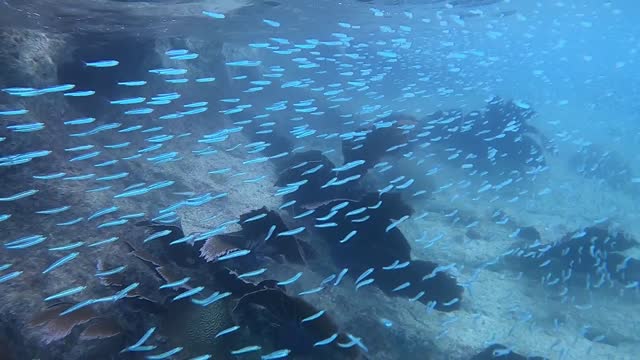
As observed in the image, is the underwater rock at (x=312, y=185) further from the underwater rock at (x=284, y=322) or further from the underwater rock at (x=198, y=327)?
the underwater rock at (x=198, y=327)

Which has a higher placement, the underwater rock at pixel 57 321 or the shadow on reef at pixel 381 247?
the underwater rock at pixel 57 321

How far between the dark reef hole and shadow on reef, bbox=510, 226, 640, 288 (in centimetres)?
1533

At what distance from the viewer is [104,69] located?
14.0 meters

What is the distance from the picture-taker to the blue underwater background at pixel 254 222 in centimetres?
526

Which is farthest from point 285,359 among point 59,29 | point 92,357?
point 59,29

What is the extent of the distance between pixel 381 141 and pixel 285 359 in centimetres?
824

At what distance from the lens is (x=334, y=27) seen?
26.5 meters

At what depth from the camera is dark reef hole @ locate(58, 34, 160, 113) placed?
1336cm

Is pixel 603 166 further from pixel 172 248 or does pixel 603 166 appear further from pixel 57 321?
pixel 57 321

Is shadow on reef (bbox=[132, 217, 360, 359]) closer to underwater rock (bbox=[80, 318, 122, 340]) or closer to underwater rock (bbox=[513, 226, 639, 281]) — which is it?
underwater rock (bbox=[80, 318, 122, 340])

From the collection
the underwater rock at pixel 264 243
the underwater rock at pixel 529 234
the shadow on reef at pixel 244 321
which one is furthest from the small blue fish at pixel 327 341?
the underwater rock at pixel 529 234

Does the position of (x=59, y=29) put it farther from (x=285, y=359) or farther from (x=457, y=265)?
(x=457, y=265)

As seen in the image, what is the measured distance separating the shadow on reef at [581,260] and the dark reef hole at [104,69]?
1533cm

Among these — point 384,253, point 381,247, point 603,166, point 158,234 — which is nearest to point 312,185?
point 381,247
